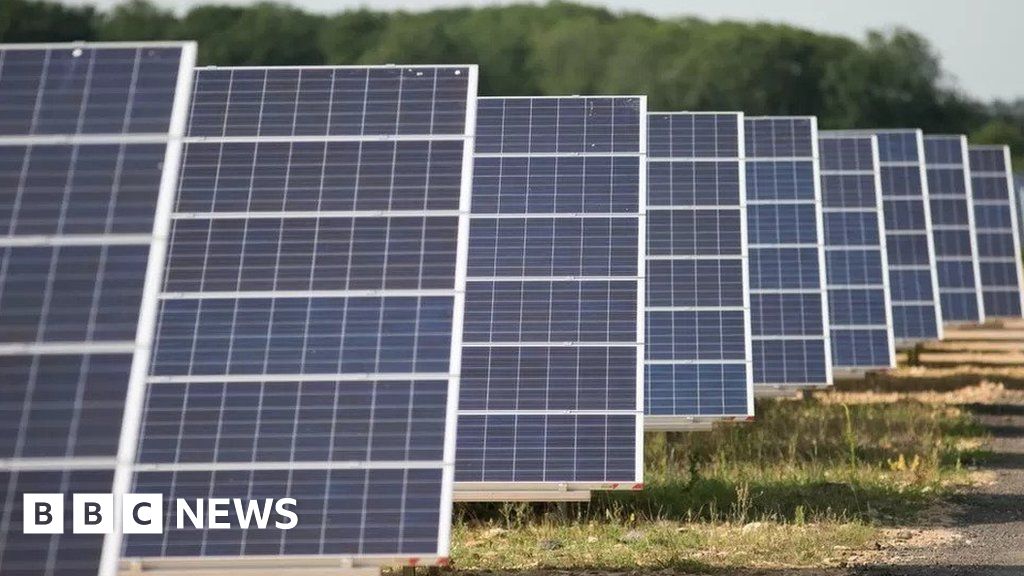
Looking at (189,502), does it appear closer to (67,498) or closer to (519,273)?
(67,498)

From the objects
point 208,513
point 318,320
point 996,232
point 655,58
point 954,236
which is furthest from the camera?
point 655,58

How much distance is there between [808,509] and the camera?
18047 mm

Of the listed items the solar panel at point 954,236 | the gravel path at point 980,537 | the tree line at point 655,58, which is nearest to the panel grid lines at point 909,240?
Answer: the solar panel at point 954,236

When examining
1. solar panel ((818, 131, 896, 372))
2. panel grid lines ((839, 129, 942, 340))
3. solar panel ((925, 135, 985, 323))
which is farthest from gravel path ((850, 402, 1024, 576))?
solar panel ((925, 135, 985, 323))

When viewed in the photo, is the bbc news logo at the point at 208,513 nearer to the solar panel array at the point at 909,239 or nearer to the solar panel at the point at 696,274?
the solar panel at the point at 696,274

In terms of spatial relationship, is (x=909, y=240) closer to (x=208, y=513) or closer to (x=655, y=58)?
(x=208, y=513)

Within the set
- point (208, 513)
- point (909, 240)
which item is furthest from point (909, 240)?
point (208, 513)

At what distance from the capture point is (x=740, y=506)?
18.2 meters

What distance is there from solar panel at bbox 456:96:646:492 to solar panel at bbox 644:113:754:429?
303 centimetres

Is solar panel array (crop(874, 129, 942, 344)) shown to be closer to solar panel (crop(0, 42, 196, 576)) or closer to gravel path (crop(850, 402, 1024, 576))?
gravel path (crop(850, 402, 1024, 576))

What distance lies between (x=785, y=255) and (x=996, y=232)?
20895 mm

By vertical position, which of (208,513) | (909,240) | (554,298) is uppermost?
(909,240)

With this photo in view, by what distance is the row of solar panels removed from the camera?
10.5 meters

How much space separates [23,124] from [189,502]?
288cm
